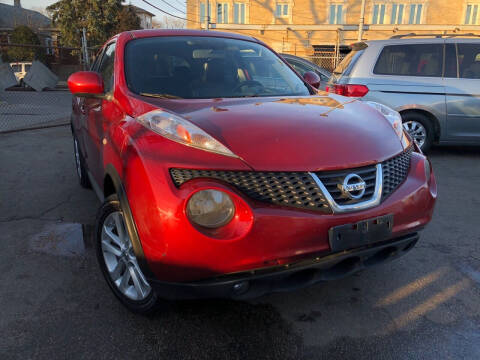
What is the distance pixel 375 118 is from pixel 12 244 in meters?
2.87

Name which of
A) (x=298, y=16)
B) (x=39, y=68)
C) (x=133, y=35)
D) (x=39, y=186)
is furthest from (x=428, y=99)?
(x=298, y=16)

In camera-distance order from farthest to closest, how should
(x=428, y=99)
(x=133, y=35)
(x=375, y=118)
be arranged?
(x=428, y=99) < (x=133, y=35) < (x=375, y=118)

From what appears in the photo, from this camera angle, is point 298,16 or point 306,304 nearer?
point 306,304

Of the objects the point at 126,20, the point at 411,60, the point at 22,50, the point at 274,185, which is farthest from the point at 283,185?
the point at 22,50

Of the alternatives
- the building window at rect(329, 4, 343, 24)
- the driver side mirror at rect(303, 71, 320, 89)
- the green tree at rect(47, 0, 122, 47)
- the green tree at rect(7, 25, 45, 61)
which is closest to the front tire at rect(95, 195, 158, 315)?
the driver side mirror at rect(303, 71, 320, 89)

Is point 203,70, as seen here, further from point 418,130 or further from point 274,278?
point 418,130

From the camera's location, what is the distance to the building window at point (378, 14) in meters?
35.9

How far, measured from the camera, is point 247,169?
181 cm

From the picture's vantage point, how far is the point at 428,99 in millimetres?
5875

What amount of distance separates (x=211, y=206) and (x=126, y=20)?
3605 cm

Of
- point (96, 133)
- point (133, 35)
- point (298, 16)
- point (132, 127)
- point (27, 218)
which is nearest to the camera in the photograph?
point (132, 127)

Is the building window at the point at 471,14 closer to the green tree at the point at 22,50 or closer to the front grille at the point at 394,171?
the green tree at the point at 22,50

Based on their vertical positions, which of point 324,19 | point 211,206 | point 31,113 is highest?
point 324,19

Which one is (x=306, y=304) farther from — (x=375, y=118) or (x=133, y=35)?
(x=133, y=35)
